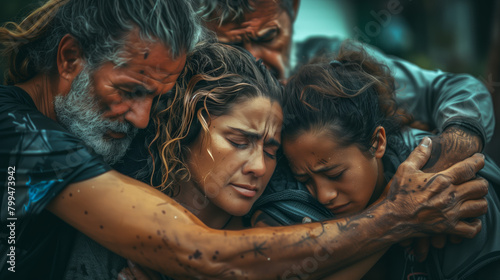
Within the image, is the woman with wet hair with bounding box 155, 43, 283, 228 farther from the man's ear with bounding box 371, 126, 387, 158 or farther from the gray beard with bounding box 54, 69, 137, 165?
the man's ear with bounding box 371, 126, 387, 158

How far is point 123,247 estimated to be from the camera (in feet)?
6.97

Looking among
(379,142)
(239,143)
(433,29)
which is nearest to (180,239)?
(239,143)

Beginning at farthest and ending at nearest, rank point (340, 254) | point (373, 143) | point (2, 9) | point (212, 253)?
point (2, 9)
point (373, 143)
point (340, 254)
point (212, 253)

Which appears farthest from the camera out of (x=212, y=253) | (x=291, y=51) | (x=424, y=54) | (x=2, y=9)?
(x=424, y=54)

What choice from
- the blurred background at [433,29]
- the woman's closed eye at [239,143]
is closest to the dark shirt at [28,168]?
the woman's closed eye at [239,143]

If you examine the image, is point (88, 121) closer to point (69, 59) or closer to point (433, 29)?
point (69, 59)

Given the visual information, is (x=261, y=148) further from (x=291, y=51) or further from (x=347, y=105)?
(x=291, y=51)

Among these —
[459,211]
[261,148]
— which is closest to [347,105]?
[261,148]

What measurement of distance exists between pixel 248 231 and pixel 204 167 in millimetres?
444

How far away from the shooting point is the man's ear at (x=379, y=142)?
Result: 2623 mm

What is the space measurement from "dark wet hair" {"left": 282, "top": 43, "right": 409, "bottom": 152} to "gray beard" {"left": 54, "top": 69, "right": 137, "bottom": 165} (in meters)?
0.93

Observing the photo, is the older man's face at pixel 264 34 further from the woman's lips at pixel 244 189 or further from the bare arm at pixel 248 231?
the bare arm at pixel 248 231

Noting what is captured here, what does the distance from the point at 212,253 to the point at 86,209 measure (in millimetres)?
625

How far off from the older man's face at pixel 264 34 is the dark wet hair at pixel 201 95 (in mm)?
732
